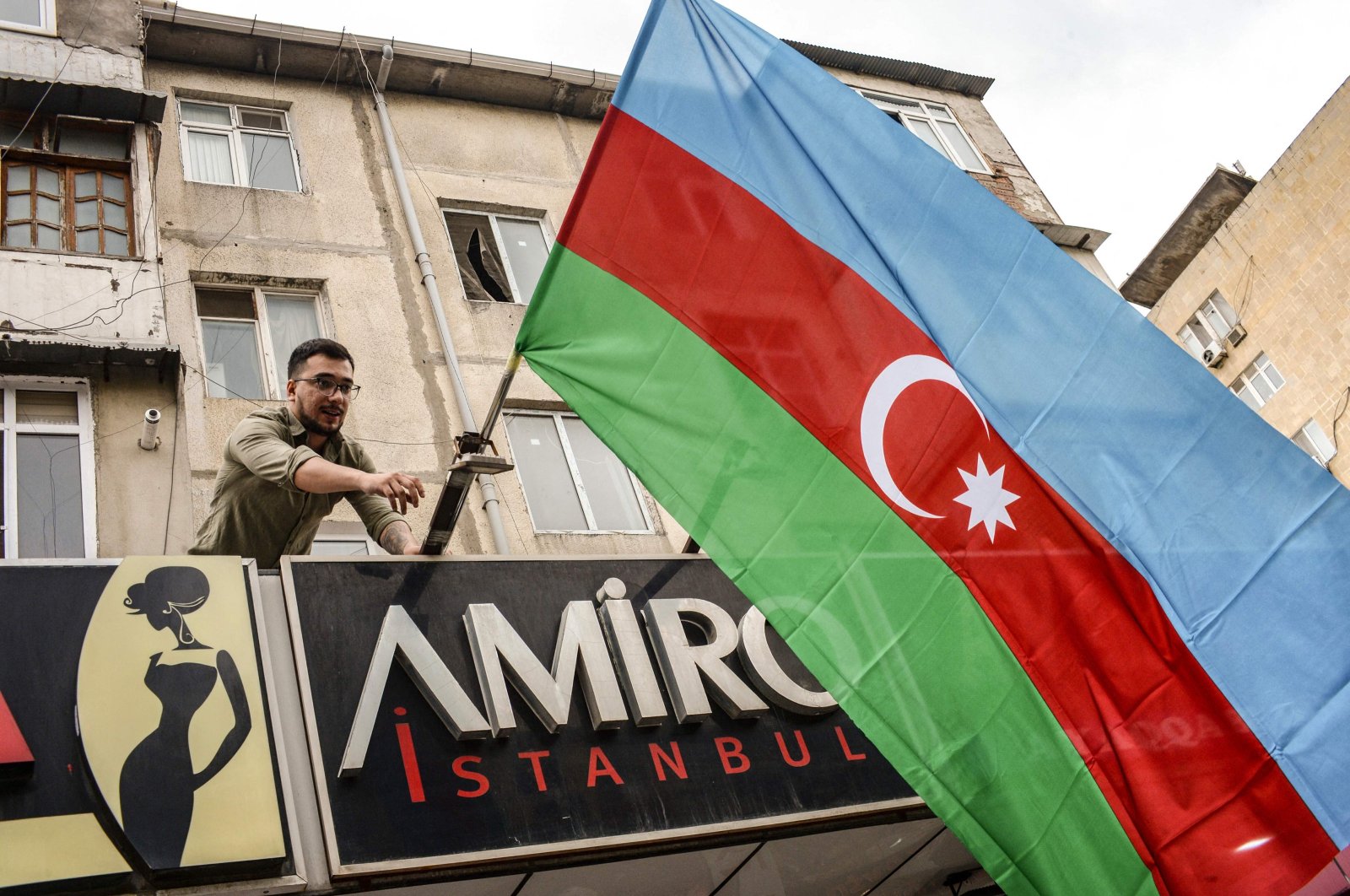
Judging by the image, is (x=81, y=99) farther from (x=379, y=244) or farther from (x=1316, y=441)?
(x=1316, y=441)

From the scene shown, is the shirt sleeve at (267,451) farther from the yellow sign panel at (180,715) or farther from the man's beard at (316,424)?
the yellow sign panel at (180,715)

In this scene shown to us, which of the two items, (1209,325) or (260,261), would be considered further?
(1209,325)

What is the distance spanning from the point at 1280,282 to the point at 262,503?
27767 millimetres

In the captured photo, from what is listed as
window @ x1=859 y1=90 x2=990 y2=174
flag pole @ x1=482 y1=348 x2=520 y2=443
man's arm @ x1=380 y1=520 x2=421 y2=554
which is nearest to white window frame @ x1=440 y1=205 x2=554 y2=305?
man's arm @ x1=380 y1=520 x2=421 y2=554

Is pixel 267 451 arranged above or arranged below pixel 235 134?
below

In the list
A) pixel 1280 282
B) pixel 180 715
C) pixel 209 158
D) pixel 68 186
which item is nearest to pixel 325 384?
pixel 180 715

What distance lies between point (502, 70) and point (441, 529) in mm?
8457

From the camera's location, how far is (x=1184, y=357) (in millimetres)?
5551

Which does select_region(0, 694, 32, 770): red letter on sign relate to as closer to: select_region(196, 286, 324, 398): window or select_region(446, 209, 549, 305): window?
select_region(196, 286, 324, 398): window

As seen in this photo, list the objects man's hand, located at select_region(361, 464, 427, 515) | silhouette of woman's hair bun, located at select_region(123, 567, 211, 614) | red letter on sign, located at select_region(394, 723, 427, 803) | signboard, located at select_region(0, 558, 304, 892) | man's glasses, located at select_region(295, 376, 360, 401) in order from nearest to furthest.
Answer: signboard, located at select_region(0, 558, 304, 892)
man's hand, located at select_region(361, 464, 427, 515)
red letter on sign, located at select_region(394, 723, 427, 803)
silhouette of woman's hair bun, located at select_region(123, 567, 211, 614)
man's glasses, located at select_region(295, 376, 360, 401)

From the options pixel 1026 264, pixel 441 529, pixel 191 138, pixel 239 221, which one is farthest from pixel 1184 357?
pixel 191 138

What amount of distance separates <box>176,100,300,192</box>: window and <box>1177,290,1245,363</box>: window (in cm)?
2517

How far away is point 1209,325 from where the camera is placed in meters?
31.3

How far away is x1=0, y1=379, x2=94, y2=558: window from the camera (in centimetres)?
837
